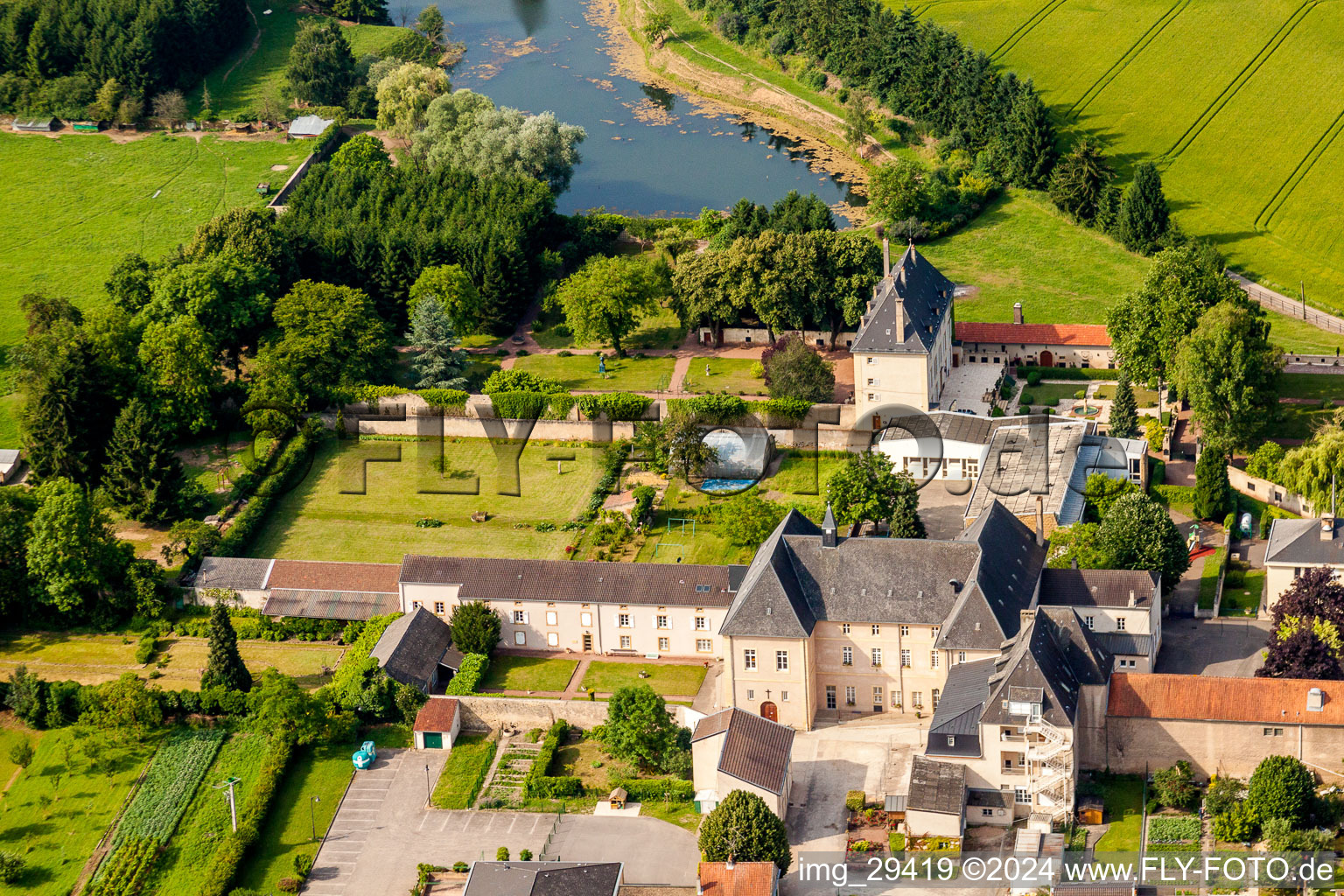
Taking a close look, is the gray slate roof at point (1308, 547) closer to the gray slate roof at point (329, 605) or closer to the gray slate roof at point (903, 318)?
the gray slate roof at point (903, 318)

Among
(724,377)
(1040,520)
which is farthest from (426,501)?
(1040,520)

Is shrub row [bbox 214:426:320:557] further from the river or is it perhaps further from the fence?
the fence

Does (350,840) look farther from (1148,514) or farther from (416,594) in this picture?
(1148,514)

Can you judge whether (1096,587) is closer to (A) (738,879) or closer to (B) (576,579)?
(A) (738,879)

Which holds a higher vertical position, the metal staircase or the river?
the river

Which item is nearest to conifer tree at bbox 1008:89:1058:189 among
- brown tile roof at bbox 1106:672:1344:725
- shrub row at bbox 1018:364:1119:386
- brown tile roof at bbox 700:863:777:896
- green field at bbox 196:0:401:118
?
shrub row at bbox 1018:364:1119:386

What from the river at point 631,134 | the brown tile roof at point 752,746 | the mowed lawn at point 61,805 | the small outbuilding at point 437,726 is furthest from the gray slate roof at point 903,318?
the mowed lawn at point 61,805
